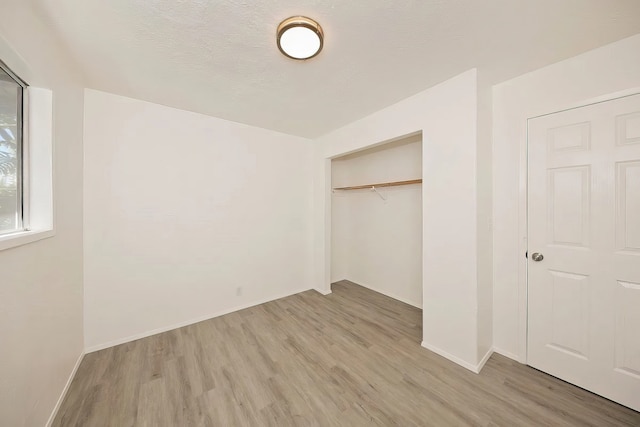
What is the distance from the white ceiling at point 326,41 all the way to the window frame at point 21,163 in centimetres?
49

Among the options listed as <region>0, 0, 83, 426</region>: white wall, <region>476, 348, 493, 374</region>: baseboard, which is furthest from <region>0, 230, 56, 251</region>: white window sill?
<region>476, 348, 493, 374</region>: baseboard

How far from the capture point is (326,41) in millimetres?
1485

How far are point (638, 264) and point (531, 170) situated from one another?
898 mm

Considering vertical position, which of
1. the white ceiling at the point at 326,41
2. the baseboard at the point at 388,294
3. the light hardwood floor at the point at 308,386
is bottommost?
the light hardwood floor at the point at 308,386

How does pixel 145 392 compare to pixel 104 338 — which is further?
pixel 104 338

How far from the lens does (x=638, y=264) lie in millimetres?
1470

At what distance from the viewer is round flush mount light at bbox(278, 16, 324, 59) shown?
1.31m

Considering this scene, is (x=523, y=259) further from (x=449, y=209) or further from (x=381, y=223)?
(x=381, y=223)

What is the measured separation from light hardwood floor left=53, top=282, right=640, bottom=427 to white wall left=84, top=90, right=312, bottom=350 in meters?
0.44

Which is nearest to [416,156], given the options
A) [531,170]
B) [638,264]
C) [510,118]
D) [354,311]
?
[510,118]

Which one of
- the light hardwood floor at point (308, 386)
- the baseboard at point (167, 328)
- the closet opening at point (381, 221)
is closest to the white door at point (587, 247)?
the light hardwood floor at point (308, 386)

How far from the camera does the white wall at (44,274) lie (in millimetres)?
1044

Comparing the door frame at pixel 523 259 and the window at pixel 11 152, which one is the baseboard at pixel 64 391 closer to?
the window at pixel 11 152

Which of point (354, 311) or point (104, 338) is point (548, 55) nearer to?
point (354, 311)
